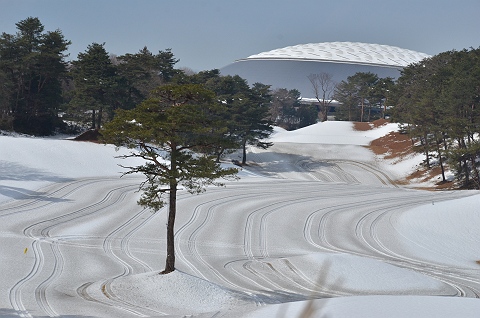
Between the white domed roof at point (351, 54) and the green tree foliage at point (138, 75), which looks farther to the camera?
the white domed roof at point (351, 54)

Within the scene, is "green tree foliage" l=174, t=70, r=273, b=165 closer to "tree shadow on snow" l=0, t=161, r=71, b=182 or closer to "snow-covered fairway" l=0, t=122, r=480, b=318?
"snow-covered fairway" l=0, t=122, r=480, b=318

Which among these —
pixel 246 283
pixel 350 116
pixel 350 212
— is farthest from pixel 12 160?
pixel 350 116

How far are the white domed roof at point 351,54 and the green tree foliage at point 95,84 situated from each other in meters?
109

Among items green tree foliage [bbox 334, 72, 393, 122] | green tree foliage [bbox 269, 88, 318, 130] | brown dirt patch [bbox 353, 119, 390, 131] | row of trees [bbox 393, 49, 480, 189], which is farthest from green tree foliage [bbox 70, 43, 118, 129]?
green tree foliage [bbox 269, 88, 318, 130]

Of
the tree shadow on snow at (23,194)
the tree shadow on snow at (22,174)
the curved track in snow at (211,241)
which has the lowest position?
the curved track in snow at (211,241)

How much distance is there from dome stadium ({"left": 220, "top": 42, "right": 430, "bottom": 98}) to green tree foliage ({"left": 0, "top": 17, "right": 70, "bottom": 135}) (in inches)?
4116

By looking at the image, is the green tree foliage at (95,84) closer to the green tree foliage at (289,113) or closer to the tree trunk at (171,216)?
the tree trunk at (171,216)

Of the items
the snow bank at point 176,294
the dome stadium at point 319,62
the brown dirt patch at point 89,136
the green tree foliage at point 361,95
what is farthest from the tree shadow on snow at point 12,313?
the dome stadium at point 319,62

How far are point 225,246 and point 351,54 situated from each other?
141503mm

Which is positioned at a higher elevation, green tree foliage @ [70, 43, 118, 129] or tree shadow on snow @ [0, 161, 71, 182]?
green tree foliage @ [70, 43, 118, 129]

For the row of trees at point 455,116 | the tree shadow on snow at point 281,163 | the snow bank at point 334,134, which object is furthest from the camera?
the snow bank at point 334,134

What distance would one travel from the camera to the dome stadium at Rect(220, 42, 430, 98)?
160125mm

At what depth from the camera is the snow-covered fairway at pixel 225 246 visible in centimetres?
1798

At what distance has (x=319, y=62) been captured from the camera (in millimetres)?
165875
